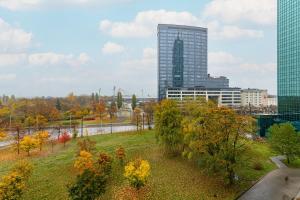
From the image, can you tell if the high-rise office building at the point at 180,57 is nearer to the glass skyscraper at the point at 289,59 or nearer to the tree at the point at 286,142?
the glass skyscraper at the point at 289,59

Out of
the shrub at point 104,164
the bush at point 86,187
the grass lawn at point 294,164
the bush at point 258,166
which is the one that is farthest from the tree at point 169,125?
the grass lawn at point 294,164

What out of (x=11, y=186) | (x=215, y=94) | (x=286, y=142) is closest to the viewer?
(x=11, y=186)

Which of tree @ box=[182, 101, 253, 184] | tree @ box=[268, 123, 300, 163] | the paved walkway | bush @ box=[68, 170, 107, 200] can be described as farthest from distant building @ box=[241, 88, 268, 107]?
bush @ box=[68, 170, 107, 200]

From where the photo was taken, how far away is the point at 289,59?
53969mm

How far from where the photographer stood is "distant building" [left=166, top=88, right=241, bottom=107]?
370ft

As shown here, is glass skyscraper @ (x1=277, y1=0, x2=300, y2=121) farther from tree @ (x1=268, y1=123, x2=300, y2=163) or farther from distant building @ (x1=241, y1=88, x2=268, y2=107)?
distant building @ (x1=241, y1=88, x2=268, y2=107)

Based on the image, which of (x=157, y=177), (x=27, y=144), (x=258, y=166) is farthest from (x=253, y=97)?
(x=27, y=144)

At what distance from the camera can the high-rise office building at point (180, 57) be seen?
124 m

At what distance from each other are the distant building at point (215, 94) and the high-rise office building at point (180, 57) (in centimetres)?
856

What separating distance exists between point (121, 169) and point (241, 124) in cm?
1271

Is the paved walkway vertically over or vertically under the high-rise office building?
under

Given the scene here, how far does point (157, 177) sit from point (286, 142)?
17305 mm

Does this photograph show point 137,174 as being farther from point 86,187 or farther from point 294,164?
point 294,164

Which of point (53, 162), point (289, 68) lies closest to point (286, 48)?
point (289, 68)
